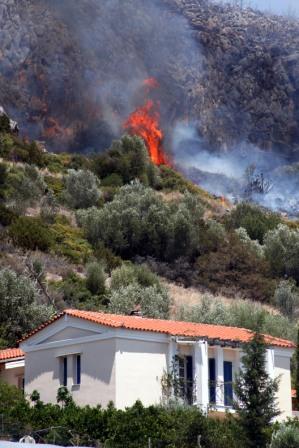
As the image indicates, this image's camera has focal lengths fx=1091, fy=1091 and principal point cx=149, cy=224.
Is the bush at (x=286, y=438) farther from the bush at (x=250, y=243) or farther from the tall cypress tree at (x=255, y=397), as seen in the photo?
the bush at (x=250, y=243)

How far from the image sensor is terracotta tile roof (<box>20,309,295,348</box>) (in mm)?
34531

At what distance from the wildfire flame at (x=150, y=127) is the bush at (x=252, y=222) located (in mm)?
24698

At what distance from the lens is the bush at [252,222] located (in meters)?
82.1

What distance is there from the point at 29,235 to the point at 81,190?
16202mm

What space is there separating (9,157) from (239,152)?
41597mm

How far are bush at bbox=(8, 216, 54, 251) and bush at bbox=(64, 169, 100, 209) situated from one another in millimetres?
11598

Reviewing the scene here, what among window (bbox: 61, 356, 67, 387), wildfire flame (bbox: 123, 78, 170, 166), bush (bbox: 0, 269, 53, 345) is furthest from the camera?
wildfire flame (bbox: 123, 78, 170, 166)

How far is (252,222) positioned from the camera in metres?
82.5

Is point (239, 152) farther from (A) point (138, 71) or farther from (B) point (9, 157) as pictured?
(B) point (9, 157)

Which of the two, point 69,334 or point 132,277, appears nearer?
point 69,334

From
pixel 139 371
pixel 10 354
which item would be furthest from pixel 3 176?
pixel 139 371

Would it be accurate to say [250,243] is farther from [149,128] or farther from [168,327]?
[149,128]

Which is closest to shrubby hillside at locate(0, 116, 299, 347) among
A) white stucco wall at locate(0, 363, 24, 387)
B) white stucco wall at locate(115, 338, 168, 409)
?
white stucco wall at locate(0, 363, 24, 387)

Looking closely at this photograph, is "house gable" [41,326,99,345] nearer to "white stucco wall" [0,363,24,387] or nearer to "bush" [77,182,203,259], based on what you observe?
"white stucco wall" [0,363,24,387]
